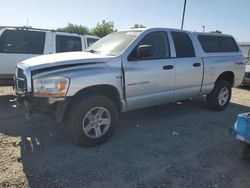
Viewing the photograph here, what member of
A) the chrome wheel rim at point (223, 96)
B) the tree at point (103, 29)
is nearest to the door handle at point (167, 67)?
the chrome wheel rim at point (223, 96)

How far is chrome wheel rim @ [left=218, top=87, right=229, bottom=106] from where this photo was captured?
6.89 metres

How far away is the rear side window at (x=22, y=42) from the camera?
718 cm

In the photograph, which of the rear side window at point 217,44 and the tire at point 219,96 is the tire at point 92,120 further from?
the tire at point 219,96

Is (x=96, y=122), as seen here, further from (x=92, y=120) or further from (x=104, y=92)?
(x=104, y=92)

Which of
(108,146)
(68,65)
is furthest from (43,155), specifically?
(68,65)

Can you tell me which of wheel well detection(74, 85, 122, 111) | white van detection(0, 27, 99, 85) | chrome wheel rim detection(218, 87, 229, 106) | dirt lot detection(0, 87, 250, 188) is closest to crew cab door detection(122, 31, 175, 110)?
wheel well detection(74, 85, 122, 111)

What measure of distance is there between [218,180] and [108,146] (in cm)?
181

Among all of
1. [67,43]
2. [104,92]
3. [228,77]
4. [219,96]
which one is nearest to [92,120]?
[104,92]

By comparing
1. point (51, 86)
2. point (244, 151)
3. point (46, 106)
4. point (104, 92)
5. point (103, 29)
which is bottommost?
point (244, 151)

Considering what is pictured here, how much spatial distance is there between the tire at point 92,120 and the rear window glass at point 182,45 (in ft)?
6.72

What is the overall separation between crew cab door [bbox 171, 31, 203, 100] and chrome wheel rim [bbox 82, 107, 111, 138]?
1.86 meters

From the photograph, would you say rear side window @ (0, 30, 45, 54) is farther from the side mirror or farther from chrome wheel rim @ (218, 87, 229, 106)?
chrome wheel rim @ (218, 87, 229, 106)

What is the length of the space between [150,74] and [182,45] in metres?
1.30

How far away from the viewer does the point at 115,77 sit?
4.41 meters
